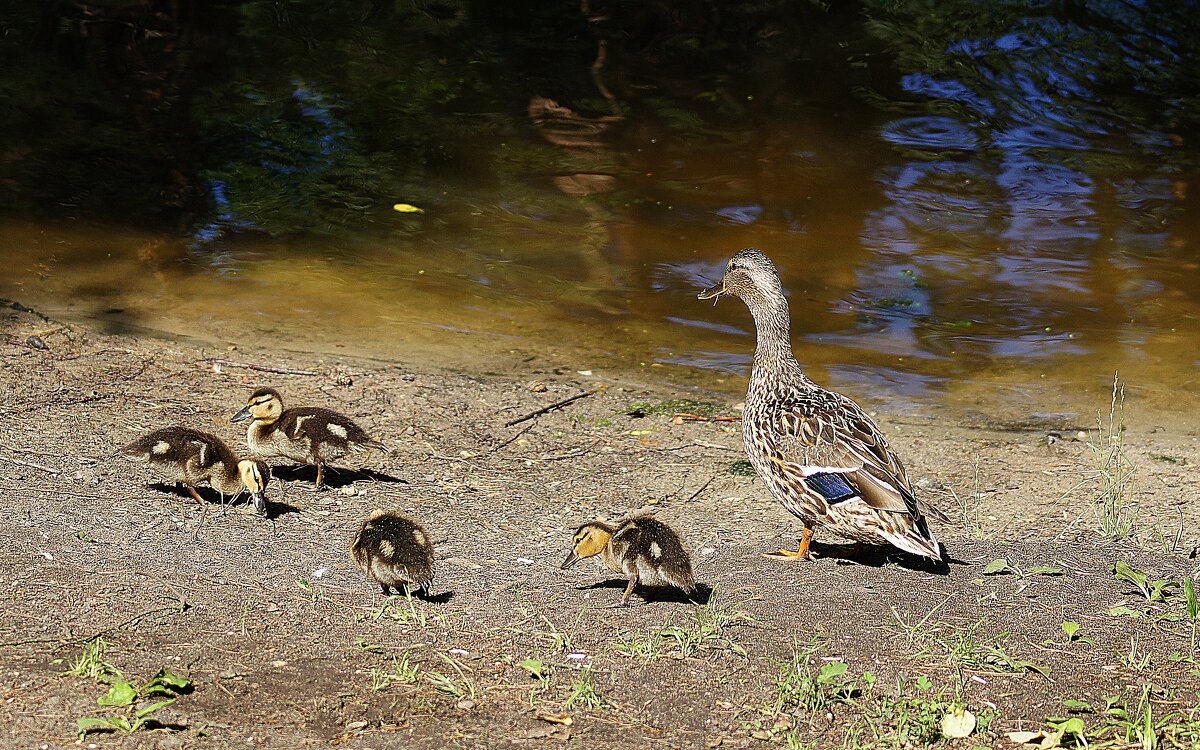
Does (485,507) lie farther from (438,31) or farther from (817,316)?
(438,31)

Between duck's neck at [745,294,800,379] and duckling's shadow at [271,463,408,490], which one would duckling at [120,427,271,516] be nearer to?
duckling's shadow at [271,463,408,490]

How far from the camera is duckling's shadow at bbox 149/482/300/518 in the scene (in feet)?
20.2

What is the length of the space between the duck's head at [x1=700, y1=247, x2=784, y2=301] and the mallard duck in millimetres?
235

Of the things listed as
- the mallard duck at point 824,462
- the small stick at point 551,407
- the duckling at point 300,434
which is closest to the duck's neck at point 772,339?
the mallard duck at point 824,462

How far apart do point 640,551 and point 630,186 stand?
8.27m

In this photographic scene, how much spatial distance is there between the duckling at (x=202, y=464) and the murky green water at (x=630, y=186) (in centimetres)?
271

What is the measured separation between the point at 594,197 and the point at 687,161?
162 cm

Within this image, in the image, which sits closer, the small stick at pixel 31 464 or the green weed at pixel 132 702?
the green weed at pixel 132 702

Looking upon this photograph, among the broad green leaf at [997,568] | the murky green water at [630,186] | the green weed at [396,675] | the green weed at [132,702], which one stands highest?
the green weed at [132,702]

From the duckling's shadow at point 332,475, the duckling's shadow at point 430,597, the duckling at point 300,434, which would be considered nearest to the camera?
the duckling's shadow at point 430,597

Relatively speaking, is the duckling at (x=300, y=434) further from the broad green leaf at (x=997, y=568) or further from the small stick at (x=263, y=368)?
the broad green leaf at (x=997, y=568)

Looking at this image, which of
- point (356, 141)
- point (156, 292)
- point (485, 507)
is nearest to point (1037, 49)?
point (356, 141)

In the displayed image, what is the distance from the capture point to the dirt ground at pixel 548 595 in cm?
416

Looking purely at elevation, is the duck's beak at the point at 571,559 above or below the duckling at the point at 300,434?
above
